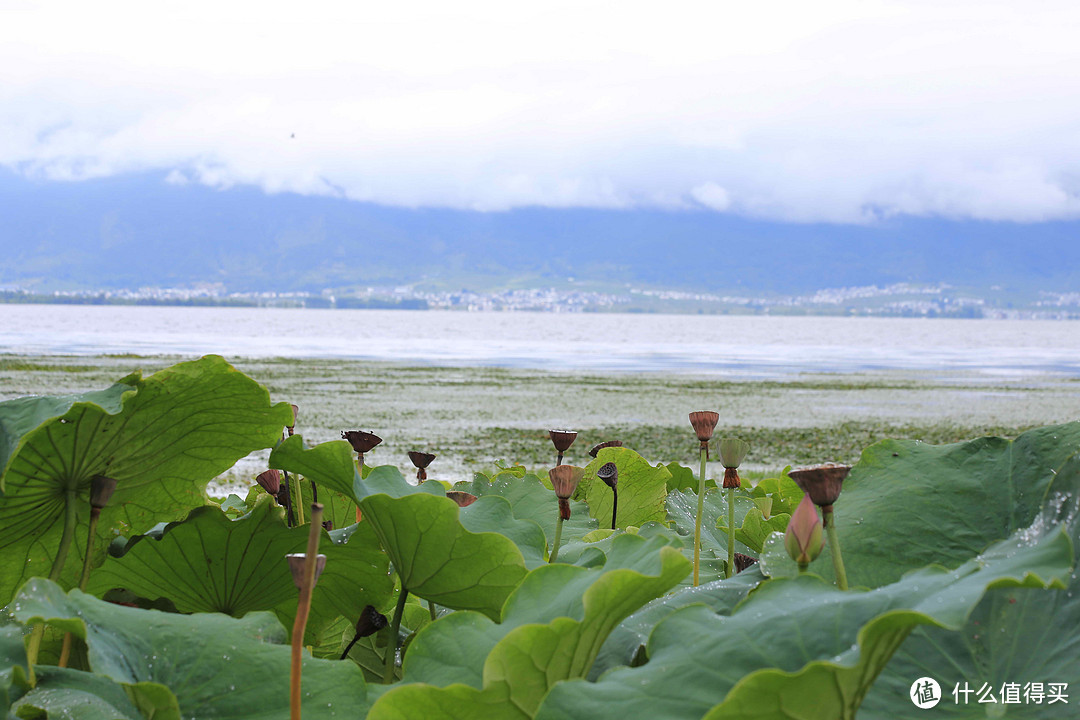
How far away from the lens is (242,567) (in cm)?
100

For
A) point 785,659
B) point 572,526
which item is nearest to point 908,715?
point 785,659

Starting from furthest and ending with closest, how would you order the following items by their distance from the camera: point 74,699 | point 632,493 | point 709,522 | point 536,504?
1. point 632,493
2. point 709,522
3. point 536,504
4. point 74,699

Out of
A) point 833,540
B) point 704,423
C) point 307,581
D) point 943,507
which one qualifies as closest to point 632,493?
point 704,423

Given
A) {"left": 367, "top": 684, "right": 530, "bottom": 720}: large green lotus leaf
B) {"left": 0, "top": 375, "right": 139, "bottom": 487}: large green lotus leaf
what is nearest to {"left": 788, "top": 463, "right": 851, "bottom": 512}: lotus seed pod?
{"left": 367, "top": 684, "right": 530, "bottom": 720}: large green lotus leaf

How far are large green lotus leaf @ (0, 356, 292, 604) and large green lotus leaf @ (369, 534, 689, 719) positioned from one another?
36cm

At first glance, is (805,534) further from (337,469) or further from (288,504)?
(288,504)

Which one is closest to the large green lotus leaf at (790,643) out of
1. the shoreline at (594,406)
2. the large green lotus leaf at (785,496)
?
the large green lotus leaf at (785,496)

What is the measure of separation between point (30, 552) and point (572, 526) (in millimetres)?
804

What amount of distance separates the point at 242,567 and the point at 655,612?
513 mm

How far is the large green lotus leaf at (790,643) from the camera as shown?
465 mm

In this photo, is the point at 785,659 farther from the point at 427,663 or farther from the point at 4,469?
the point at 4,469

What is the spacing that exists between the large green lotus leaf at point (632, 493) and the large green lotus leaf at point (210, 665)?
983 millimetres

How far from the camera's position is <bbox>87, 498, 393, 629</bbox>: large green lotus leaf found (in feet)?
3.17

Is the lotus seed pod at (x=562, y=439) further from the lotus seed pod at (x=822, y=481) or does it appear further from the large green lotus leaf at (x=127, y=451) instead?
the lotus seed pod at (x=822, y=481)
